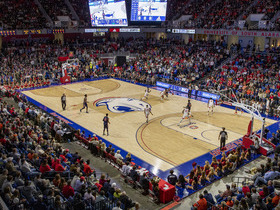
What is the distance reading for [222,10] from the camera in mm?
41938

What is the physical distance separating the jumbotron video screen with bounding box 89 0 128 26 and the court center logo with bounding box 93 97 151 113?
18482 mm

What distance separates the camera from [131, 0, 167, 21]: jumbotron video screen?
4169 cm

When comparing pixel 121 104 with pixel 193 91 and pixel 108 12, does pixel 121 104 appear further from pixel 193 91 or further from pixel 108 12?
pixel 108 12

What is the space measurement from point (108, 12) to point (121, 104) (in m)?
21.8

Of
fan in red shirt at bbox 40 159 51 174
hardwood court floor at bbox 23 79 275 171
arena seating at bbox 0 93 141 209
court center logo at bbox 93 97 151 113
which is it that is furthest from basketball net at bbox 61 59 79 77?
fan in red shirt at bbox 40 159 51 174

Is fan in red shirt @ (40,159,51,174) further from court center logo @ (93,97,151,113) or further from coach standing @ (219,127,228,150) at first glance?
court center logo @ (93,97,151,113)

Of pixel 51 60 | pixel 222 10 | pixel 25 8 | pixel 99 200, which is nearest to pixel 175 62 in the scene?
pixel 222 10

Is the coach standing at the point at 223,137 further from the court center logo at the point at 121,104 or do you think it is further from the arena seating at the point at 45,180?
the court center logo at the point at 121,104

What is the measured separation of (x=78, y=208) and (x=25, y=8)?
153ft

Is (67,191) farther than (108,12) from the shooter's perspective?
No

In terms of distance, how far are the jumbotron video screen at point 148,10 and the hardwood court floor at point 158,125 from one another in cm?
1571

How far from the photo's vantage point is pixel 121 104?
2680 centimetres

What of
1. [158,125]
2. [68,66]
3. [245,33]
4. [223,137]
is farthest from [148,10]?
[223,137]

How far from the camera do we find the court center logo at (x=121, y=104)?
25250 mm
